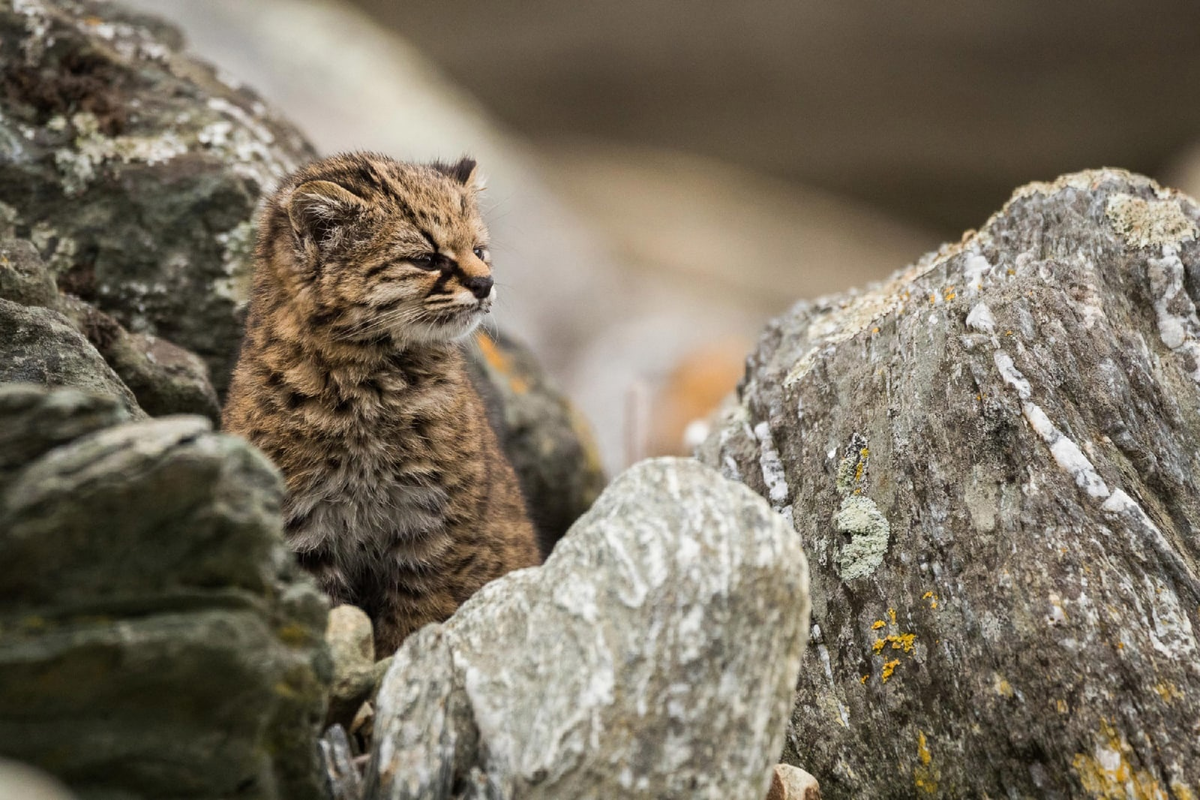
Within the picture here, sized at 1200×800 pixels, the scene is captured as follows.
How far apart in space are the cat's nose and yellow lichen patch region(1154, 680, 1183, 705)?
10.8 feet

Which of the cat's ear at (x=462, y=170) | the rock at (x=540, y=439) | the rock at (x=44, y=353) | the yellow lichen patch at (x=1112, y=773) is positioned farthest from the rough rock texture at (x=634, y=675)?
the rock at (x=540, y=439)

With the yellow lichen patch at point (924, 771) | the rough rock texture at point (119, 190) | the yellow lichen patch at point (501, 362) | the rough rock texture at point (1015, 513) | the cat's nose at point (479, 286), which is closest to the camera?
the rough rock texture at point (1015, 513)

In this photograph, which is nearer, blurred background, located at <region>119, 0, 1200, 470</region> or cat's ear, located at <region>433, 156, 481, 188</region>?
cat's ear, located at <region>433, 156, 481, 188</region>

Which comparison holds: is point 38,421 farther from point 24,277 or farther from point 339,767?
point 24,277

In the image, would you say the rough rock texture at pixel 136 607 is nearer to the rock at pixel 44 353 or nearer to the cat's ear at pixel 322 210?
the rock at pixel 44 353

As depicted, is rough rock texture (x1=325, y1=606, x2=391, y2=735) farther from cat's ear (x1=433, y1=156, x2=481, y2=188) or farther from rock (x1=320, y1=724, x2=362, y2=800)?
cat's ear (x1=433, y1=156, x2=481, y2=188)

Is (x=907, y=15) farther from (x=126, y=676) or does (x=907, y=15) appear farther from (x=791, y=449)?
(x=126, y=676)

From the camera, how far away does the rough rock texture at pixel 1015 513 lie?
360 cm

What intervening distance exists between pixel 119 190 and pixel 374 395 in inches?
100.0

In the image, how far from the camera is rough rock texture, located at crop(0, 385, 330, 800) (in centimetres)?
259

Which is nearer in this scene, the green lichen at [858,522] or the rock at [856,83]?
the green lichen at [858,522]

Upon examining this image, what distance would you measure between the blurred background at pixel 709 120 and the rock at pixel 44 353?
10.7 meters

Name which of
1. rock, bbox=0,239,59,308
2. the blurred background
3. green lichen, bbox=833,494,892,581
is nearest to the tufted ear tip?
rock, bbox=0,239,59,308

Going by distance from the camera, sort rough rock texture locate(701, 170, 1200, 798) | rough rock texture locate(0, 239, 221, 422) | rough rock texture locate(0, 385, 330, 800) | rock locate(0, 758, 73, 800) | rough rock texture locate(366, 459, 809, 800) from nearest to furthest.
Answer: rock locate(0, 758, 73, 800)
rough rock texture locate(0, 385, 330, 800)
rough rock texture locate(366, 459, 809, 800)
rough rock texture locate(701, 170, 1200, 798)
rough rock texture locate(0, 239, 221, 422)
